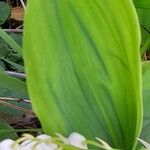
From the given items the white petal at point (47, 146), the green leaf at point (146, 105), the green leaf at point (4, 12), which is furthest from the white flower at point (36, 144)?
the green leaf at point (4, 12)

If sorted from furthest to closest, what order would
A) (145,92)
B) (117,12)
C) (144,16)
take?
(144,16) < (145,92) < (117,12)

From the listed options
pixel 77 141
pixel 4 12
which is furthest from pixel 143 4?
pixel 4 12

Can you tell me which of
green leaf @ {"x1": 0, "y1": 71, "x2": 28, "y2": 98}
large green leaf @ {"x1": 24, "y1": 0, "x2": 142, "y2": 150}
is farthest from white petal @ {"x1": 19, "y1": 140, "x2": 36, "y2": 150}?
green leaf @ {"x1": 0, "y1": 71, "x2": 28, "y2": 98}

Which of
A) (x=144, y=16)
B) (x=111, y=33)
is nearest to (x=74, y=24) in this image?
(x=111, y=33)

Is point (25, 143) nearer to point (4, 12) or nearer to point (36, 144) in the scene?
point (36, 144)

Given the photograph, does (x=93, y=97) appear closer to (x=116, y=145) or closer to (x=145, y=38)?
(x=116, y=145)

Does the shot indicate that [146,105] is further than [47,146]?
Yes

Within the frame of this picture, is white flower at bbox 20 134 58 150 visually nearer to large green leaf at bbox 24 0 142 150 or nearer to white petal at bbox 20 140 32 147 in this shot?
white petal at bbox 20 140 32 147

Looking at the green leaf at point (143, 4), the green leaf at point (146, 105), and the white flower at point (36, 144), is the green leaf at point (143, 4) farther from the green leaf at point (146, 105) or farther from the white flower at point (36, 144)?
the white flower at point (36, 144)
